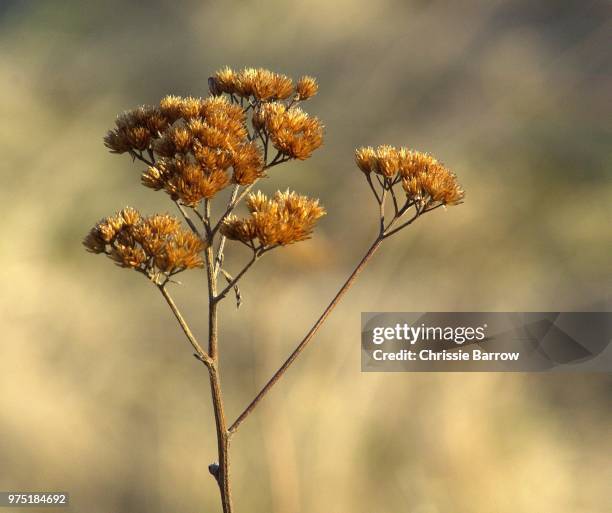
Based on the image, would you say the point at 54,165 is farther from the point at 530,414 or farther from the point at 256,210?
the point at 530,414

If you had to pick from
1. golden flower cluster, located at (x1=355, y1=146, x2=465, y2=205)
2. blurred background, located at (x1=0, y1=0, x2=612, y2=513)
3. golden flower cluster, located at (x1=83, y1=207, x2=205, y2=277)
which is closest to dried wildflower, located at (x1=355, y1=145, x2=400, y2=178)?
golden flower cluster, located at (x1=355, y1=146, x2=465, y2=205)

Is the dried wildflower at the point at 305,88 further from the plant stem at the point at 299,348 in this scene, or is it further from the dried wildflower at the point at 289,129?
the plant stem at the point at 299,348

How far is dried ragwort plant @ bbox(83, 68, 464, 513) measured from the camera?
2.64ft

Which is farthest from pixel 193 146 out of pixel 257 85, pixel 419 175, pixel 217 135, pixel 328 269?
pixel 328 269

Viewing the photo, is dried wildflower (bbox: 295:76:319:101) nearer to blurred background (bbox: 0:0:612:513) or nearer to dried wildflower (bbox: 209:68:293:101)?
dried wildflower (bbox: 209:68:293:101)

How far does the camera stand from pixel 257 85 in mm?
914


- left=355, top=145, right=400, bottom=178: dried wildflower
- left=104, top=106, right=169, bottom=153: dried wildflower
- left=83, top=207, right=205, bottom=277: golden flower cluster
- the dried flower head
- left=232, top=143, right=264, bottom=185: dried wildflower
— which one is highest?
left=104, top=106, right=169, bottom=153: dried wildflower

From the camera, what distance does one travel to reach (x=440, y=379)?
49.2 inches

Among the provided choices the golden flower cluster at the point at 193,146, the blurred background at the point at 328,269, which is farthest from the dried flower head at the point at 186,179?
the blurred background at the point at 328,269

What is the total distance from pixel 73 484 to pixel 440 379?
1.94 ft

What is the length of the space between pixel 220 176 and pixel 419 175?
22 centimetres

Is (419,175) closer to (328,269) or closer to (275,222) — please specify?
(275,222)

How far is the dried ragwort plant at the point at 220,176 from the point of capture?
0.80 m

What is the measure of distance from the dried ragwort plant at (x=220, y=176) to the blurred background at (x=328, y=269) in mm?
362
